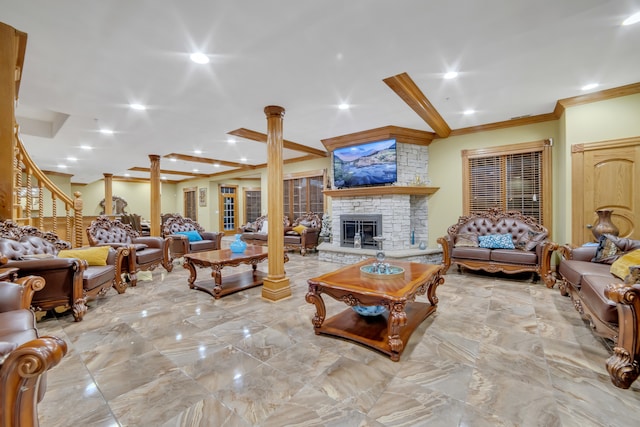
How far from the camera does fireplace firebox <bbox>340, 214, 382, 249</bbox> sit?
5.87 m

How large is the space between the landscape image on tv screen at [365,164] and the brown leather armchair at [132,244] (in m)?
3.76

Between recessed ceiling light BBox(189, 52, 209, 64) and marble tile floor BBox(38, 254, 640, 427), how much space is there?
8.76 feet

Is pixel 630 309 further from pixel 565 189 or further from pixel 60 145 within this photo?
pixel 60 145

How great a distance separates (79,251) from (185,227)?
10.6ft

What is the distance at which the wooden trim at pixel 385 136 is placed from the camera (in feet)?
17.7

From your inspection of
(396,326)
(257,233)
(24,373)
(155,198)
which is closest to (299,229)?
(257,233)

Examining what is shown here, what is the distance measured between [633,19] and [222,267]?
477cm

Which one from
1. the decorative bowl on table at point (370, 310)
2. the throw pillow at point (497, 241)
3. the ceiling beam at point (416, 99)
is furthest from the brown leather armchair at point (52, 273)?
the throw pillow at point (497, 241)

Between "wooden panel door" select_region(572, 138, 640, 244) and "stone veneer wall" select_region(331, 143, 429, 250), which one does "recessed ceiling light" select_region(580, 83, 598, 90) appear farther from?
"stone veneer wall" select_region(331, 143, 429, 250)

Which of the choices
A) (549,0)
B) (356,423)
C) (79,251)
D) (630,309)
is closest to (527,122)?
(549,0)

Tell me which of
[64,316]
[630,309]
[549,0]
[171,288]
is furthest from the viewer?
A: [171,288]

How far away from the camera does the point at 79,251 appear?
11.7 feet

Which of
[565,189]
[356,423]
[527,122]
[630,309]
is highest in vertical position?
[527,122]

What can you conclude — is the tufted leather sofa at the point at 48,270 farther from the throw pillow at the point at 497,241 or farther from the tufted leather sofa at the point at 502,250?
the throw pillow at the point at 497,241
